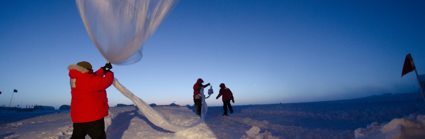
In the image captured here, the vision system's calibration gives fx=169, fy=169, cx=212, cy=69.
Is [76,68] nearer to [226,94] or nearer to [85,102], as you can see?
[85,102]

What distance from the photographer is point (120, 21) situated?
2795 mm

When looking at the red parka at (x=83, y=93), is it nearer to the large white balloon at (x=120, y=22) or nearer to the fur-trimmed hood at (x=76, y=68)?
the fur-trimmed hood at (x=76, y=68)

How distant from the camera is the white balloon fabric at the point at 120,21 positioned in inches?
107

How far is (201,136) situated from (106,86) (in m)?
2.12

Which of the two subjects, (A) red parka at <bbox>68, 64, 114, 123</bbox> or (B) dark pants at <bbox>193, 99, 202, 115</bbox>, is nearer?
(A) red parka at <bbox>68, 64, 114, 123</bbox>

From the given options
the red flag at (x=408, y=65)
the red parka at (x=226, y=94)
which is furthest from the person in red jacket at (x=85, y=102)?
the red parka at (x=226, y=94)

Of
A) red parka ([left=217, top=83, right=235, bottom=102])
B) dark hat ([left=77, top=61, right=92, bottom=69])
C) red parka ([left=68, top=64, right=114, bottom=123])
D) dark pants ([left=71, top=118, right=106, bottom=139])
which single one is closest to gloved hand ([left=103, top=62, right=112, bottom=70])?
→ dark hat ([left=77, top=61, right=92, bottom=69])

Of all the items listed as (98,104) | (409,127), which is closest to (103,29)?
(98,104)

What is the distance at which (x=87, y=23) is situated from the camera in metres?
2.70

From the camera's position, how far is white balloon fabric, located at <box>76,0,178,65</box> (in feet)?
8.93

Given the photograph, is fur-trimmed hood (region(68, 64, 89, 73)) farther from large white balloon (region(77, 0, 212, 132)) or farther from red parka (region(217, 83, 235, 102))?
red parka (region(217, 83, 235, 102))

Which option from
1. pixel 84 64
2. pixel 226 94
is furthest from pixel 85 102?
pixel 226 94

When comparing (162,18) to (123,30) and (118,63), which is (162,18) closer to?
(123,30)

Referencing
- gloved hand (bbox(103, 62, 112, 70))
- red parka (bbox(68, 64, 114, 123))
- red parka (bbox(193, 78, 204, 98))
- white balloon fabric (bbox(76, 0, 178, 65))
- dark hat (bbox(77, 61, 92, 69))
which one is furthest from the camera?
red parka (bbox(193, 78, 204, 98))
